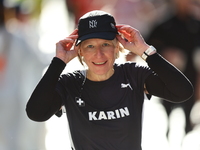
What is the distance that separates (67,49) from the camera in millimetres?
4977

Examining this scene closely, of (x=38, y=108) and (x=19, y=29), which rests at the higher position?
(x=19, y=29)

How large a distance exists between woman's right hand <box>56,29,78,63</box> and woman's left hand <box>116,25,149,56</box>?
36cm

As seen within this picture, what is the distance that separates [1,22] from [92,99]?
3.24 m

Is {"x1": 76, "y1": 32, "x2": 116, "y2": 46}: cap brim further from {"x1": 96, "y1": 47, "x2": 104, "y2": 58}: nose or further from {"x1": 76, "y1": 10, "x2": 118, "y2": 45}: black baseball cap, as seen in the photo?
{"x1": 96, "y1": 47, "x2": 104, "y2": 58}: nose

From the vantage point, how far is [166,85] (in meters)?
4.75

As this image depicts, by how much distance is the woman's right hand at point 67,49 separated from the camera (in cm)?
488

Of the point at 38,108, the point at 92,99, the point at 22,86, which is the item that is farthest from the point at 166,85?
the point at 22,86

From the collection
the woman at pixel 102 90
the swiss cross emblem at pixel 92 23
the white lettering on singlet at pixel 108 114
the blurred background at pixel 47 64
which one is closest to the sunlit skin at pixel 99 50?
the woman at pixel 102 90

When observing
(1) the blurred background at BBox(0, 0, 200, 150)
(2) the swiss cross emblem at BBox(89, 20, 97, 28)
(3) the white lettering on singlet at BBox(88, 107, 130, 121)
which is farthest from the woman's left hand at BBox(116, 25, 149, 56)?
(1) the blurred background at BBox(0, 0, 200, 150)

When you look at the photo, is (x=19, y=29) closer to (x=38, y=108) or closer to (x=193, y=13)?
(x=193, y=13)

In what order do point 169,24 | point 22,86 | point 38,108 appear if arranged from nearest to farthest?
point 38,108
point 22,86
point 169,24

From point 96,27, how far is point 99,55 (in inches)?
8.4

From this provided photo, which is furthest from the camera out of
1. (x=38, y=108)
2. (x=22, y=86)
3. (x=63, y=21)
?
(x=63, y=21)

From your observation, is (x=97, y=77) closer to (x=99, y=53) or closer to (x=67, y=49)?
(x=99, y=53)
